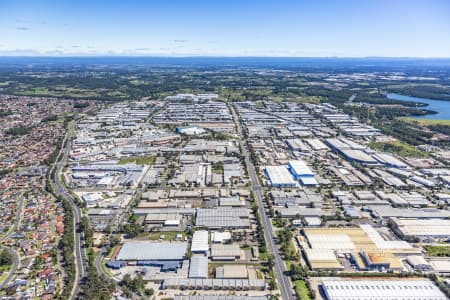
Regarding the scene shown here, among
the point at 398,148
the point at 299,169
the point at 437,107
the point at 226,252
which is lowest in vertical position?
the point at 226,252

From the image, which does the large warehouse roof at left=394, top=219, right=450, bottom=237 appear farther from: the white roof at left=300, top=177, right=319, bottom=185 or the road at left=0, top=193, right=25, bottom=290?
the road at left=0, top=193, right=25, bottom=290

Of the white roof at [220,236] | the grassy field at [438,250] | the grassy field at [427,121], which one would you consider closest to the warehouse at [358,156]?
the grassy field at [438,250]

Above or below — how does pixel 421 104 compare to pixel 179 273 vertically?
above

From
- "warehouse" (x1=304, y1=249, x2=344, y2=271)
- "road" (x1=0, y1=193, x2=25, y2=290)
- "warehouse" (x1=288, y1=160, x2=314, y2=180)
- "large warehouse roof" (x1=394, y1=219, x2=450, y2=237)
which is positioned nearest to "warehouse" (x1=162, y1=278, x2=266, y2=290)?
"warehouse" (x1=304, y1=249, x2=344, y2=271)

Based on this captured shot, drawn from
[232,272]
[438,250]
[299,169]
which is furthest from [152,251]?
[299,169]

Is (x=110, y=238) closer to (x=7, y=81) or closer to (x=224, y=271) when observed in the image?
(x=224, y=271)

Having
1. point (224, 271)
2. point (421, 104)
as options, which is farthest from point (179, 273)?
point (421, 104)

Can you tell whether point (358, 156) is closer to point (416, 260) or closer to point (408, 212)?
point (408, 212)
